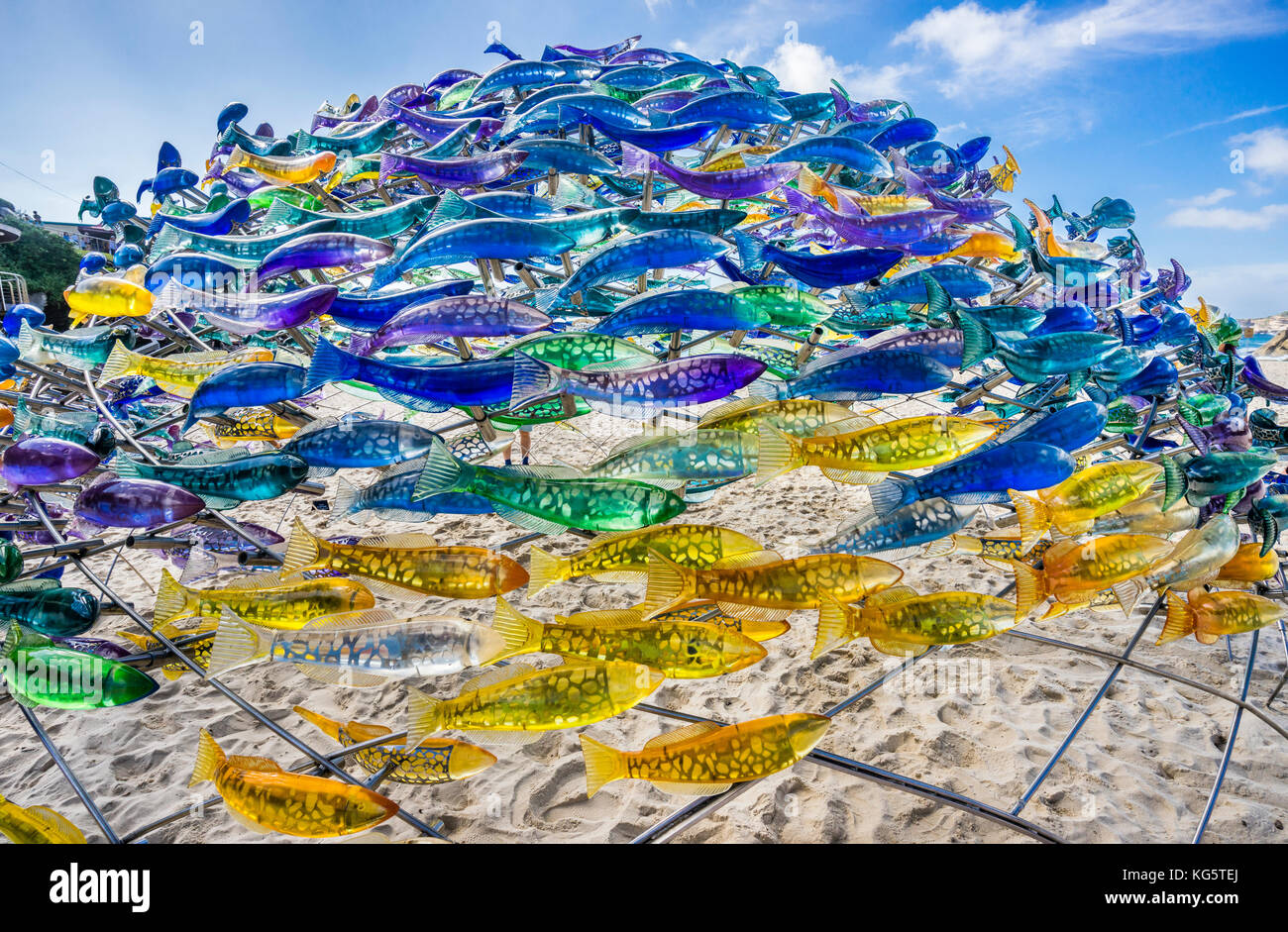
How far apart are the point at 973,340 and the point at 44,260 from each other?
538 inches

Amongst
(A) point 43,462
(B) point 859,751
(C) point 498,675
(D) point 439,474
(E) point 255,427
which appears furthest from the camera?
(B) point 859,751

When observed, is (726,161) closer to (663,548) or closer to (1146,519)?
(663,548)

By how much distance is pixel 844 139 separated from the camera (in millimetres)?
1524

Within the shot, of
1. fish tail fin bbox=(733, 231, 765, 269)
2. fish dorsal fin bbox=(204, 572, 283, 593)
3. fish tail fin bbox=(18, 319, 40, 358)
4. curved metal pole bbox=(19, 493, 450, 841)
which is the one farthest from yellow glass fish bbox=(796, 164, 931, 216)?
fish tail fin bbox=(18, 319, 40, 358)

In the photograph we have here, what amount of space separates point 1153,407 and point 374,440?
1763 mm

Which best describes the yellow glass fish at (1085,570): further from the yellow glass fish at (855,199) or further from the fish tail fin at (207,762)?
the fish tail fin at (207,762)

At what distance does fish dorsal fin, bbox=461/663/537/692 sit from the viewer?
41.3 inches

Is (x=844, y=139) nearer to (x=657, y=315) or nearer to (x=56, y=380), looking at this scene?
(x=657, y=315)

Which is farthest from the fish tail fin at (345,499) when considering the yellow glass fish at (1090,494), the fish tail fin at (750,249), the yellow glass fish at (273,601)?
the yellow glass fish at (1090,494)

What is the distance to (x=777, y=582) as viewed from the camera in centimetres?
109

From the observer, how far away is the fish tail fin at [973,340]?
44.9 inches

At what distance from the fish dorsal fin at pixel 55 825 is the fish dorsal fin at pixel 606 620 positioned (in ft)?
3.25

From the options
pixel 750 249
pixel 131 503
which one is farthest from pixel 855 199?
pixel 131 503
